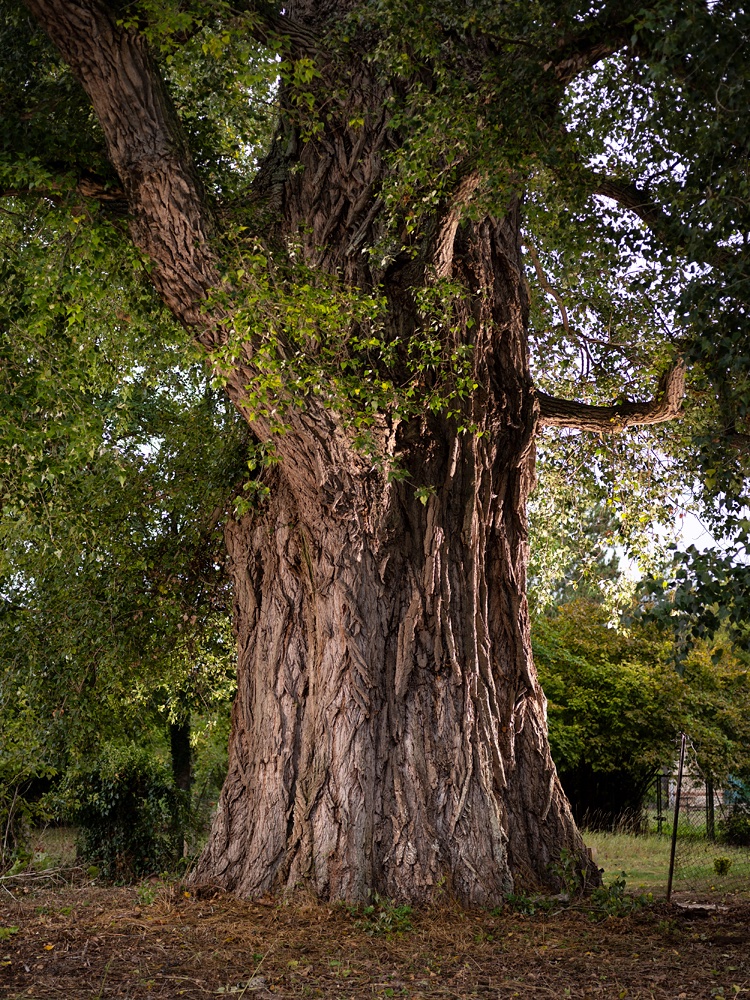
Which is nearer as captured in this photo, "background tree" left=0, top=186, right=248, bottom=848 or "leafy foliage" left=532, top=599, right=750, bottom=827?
"background tree" left=0, top=186, right=248, bottom=848

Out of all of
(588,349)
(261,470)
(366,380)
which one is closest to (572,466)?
(588,349)

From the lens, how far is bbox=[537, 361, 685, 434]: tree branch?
8805 millimetres

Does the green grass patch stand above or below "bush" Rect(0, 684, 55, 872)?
below

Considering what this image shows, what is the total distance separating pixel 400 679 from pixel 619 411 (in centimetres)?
401

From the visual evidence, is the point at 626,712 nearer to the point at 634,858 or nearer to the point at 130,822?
the point at 634,858

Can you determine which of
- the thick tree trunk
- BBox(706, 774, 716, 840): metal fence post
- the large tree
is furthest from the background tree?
BBox(706, 774, 716, 840): metal fence post

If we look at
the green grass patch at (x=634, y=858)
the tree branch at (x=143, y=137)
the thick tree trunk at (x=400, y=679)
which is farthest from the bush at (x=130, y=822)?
the tree branch at (x=143, y=137)

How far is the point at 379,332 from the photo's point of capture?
6902 mm

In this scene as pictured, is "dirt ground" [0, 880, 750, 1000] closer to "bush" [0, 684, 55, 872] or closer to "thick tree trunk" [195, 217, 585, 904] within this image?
"thick tree trunk" [195, 217, 585, 904]

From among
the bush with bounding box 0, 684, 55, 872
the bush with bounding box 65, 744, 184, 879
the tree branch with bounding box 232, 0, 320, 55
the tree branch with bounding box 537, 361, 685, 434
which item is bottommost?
the bush with bounding box 65, 744, 184, 879

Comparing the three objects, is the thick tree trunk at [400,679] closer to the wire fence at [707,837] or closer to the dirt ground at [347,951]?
the dirt ground at [347,951]

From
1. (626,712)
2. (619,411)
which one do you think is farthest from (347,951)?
(626,712)

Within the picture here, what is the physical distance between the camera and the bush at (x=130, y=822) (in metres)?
12.2

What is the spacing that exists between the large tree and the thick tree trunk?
2 cm
